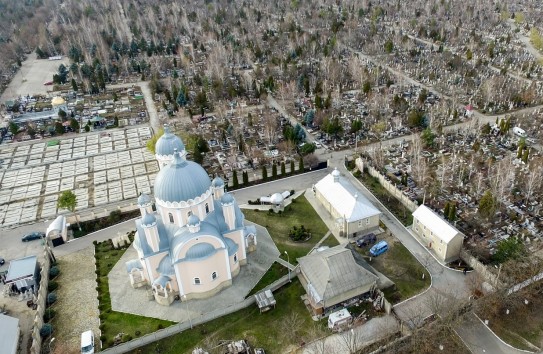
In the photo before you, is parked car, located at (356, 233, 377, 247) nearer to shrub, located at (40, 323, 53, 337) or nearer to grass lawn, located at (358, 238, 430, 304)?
grass lawn, located at (358, 238, 430, 304)

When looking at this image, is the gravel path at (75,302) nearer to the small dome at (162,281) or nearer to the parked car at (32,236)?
the parked car at (32,236)

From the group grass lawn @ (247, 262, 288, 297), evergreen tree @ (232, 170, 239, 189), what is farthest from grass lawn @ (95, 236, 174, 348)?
evergreen tree @ (232, 170, 239, 189)

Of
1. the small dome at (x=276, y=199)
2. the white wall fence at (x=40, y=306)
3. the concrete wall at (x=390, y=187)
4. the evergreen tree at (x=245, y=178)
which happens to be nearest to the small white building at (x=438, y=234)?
the concrete wall at (x=390, y=187)

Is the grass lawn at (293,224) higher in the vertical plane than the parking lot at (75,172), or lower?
higher

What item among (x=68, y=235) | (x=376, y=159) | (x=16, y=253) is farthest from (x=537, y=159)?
(x=16, y=253)

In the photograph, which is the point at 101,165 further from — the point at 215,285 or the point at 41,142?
the point at 215,285

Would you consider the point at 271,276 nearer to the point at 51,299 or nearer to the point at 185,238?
the point at 185,238
